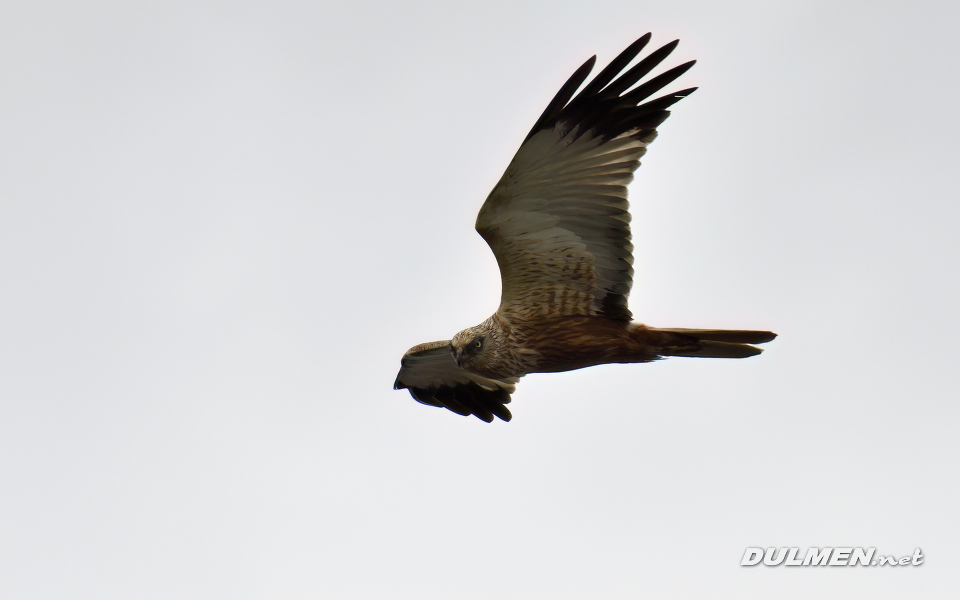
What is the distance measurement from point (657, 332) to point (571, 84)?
7.27ft

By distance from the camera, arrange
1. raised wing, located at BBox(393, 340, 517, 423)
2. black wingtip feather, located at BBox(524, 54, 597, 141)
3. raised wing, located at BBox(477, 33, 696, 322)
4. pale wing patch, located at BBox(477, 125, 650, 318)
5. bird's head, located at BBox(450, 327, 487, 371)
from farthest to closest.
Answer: raised wing, located at BBox(393, 340, 517, 423) → bird's head, located at BBox(450, 327, 487, 371) → pale wing patch, located at BBox(477, 125, 650, 318) → raised wing, located at BBox(477, 33, 696, 322) → black wingtip feather, located at BBox(524, 54, 597, 141)

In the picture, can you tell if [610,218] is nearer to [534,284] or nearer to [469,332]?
[534,284]

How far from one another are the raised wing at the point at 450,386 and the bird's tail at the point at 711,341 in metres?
2.61

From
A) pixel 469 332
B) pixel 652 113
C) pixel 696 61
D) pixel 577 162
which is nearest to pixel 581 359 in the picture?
pixel 469 332

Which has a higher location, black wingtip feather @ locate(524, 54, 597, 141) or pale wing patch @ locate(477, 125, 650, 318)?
black wingtip feather @ locate(524, 54, 597, 141)

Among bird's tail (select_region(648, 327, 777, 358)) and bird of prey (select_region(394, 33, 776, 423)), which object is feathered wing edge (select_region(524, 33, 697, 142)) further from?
bird's tail (select_region(648, 327, 777, 358))

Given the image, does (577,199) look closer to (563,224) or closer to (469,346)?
(563,224)

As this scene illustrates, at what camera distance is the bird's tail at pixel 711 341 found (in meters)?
7.00

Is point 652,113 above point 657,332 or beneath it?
above

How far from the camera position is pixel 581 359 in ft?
25.1

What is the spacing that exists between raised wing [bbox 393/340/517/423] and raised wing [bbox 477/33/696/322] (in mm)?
2092

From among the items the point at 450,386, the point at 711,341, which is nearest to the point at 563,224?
the point at 711,341

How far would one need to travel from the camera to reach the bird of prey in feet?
22.3

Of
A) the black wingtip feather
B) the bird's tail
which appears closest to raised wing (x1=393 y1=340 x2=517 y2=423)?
the bird's tail
